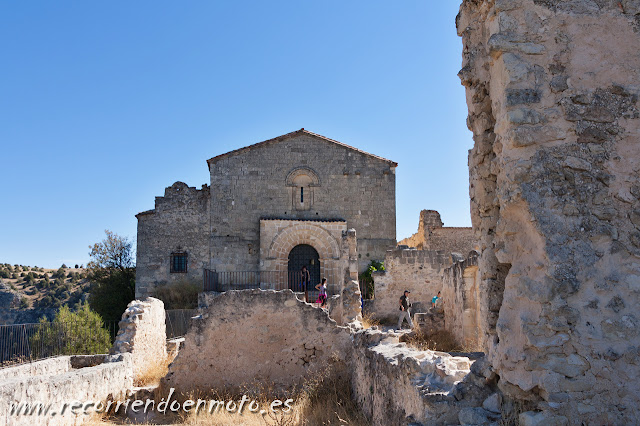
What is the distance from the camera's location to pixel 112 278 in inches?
949

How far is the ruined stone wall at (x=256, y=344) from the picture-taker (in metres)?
9.57

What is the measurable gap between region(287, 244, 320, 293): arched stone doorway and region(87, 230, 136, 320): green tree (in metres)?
7.20

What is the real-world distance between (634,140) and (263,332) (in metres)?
7.28

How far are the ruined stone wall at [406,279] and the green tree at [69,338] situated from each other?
849 cm

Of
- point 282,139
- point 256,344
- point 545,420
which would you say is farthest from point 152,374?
point 282,139

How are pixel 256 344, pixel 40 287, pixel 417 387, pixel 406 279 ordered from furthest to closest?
1. pixel 40 287
2. pixel 406 279
3. pixel 256 344
4. pixel 417 387

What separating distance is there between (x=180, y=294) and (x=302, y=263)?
5.00 metres

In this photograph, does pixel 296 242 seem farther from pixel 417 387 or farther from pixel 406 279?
pixel 417 387

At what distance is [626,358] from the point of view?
3.59 metres

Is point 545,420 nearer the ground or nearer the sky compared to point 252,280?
nearer the ground

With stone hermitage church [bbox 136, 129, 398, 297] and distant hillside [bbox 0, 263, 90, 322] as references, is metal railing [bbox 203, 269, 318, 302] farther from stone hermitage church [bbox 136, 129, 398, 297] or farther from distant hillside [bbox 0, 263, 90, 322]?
distant hillside [bbox 0, 263, 90, 322]

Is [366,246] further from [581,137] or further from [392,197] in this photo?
[581,137]

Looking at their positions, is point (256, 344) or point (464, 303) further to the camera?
point (464, 303)

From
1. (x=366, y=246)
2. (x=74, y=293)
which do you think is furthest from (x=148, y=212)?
(x=74, y=293)
